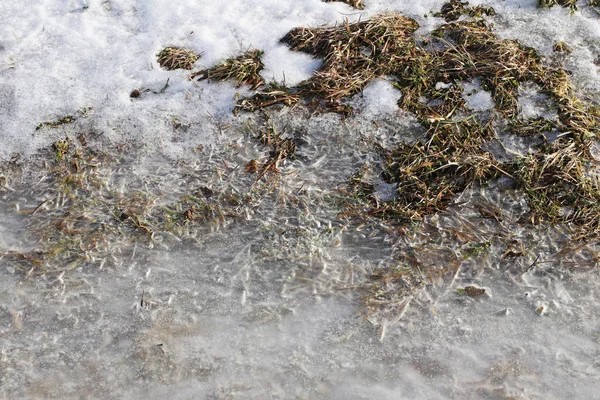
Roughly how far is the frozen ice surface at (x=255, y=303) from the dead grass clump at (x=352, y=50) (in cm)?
16

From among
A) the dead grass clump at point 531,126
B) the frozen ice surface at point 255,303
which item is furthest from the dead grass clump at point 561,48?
the dead grass clump at point 531,126

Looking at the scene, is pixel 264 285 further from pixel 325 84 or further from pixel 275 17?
pixel 275 17

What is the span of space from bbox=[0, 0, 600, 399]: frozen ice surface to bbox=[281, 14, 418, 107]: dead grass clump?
159 millimetres

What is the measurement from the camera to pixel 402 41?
14.6 feet

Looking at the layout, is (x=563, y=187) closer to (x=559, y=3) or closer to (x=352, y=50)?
(x=352, y=50)

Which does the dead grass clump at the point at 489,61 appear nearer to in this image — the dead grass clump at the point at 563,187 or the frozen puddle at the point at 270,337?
the dead grass clump at the point at 563,187

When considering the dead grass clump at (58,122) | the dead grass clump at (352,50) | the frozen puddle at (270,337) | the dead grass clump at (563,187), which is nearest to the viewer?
the frozen puddle at (270,337)

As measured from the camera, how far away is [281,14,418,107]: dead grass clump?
4.21m

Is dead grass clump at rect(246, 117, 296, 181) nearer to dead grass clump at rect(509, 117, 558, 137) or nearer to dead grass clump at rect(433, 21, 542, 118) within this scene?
dead grass clump at rect(433, 21, 542, 118)

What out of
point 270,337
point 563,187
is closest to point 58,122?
point 270,337

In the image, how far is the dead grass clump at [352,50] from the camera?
4207 mm

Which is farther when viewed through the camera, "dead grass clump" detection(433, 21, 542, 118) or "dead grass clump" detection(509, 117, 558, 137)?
"dead grass clump" detection(433, 21, 542, 118)

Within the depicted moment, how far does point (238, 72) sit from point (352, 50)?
0.98m

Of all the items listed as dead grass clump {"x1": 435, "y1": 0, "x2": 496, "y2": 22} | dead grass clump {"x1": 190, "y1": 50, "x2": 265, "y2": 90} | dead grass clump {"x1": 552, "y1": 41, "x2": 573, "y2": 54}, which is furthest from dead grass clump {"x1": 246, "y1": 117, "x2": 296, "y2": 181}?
dead grass clump {"x1": 552, "y1": 41, "x2": 573, "y2": 54}
